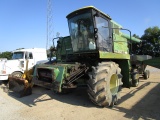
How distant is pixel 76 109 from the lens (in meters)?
5.63

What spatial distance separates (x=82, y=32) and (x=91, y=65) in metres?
1.32

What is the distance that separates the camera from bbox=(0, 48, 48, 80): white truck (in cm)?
1087

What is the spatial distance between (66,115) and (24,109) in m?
1.60

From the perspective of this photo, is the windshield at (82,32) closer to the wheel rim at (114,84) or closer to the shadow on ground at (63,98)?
the wheel rim at (114,84)

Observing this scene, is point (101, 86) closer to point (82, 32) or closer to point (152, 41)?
point (82, 32)

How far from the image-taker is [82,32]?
668 centimetres

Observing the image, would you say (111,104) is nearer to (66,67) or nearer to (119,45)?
(66,67)

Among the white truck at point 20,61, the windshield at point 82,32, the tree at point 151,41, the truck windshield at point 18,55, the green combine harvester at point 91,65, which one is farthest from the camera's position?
the tree at point 151,41

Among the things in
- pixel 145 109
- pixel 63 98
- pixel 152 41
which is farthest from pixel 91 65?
pixel 152 41

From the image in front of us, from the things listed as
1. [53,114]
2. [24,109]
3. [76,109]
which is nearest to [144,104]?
[76,109]

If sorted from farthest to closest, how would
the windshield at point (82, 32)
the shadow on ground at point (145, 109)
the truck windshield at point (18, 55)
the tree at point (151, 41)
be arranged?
the tree at point (151, 41)
the truck windshield at point (18, 55)
the windshield at point (82, 32)
the shadow on ground at point (145, 109)

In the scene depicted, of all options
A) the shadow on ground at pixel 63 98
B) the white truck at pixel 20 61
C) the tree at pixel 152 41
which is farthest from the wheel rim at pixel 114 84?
the tree at pixel 152 41

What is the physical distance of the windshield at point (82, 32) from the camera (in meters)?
6.32

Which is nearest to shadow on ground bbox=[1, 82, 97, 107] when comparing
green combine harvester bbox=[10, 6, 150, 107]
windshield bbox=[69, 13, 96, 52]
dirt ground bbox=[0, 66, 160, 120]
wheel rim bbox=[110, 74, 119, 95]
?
dirt ground bbox=[0, 66, 160, 120]
